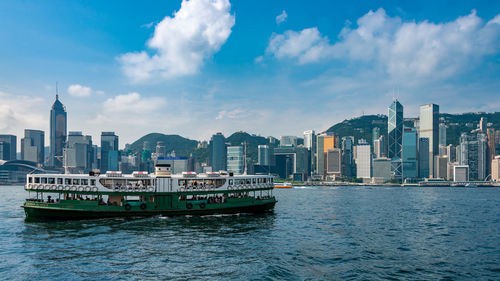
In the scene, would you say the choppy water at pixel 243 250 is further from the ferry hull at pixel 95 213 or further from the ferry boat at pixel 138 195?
the ferry boat at pixel 138 195

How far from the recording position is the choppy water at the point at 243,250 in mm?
25609

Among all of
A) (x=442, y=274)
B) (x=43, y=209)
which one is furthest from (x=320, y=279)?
(x=43, y=209)

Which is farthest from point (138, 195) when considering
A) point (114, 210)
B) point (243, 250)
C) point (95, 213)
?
point (243, 250)

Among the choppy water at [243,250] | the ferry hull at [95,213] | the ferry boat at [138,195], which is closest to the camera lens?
the choppy water at [243,250]

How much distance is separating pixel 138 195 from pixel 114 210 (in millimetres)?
3655

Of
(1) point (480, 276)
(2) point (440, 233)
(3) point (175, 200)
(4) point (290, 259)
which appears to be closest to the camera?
(1) point (480, 276)

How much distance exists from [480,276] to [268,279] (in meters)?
16.0

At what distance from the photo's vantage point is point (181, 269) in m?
25.9

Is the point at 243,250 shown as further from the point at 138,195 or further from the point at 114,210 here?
the point at 114,210

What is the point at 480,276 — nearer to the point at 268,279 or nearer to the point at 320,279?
the point at 320,279

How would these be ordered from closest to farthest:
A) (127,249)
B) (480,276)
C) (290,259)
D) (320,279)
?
1. (320,279)
2. (480,276)
3. (290,259)
4. (127,249)

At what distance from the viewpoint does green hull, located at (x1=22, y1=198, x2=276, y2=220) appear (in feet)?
149

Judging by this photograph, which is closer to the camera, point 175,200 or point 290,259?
point 290,259

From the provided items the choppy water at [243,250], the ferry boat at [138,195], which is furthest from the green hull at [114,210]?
the choppy water at [243,250]
